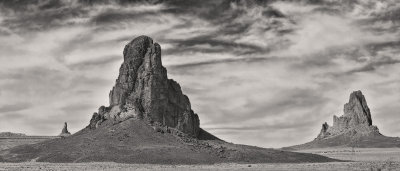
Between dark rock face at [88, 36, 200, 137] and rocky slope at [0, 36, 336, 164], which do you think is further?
dark rock face at [88, 36, 200, 137]

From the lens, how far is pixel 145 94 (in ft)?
559

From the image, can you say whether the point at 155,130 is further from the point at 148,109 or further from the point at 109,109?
the point at 109,109

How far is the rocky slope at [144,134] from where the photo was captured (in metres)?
143

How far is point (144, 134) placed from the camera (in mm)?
157500

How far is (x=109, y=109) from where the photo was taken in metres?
176

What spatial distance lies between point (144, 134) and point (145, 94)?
57.5 feet

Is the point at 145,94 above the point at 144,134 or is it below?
above

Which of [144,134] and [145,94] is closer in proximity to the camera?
[144,134]

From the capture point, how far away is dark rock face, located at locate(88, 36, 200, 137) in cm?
16900

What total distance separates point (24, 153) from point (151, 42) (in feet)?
180

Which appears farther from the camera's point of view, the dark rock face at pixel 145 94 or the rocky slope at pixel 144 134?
the dark rock face at pixel 145 94

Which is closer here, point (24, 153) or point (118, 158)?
point (118, 158)

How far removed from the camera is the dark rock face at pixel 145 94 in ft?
554

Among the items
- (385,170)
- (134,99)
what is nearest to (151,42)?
(134,99)
